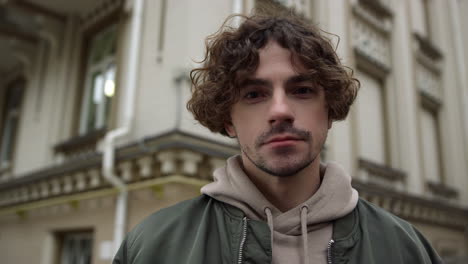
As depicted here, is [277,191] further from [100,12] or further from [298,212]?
[100,12]

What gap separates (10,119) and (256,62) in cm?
895

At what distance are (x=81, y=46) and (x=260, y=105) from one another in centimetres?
625

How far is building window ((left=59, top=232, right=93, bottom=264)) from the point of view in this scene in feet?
19.3

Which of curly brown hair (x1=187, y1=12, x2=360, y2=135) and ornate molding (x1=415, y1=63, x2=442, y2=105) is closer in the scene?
curly brown hair (x1=187, y1=12, x2=360, y2=135)

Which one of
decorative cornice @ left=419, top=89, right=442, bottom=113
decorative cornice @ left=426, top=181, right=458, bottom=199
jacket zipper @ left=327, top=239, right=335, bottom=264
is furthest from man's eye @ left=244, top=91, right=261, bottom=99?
decorative cornice @ left=419, top=89, right=442, bottom=113

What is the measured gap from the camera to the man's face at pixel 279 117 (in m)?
1.65

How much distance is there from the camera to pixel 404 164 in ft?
26.6

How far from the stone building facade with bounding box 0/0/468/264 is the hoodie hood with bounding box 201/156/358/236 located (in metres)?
2.53

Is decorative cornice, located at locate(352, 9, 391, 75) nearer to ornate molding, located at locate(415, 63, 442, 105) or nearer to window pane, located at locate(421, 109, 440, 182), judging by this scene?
ornate molding, located at locate(415, 63, 442, 105)

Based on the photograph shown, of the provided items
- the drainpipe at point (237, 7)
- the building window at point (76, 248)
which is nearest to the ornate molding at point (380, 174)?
the drainpipe at point (237, 7)

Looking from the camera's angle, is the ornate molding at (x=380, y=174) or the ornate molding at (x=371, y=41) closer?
the ornate molding at (x=380, y=174)

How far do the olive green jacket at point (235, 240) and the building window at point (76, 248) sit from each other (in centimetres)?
454

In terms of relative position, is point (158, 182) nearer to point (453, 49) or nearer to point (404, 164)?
point (404, 164)

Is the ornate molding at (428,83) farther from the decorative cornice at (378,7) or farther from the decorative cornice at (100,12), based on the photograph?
the decorative cornice at (100,12)
